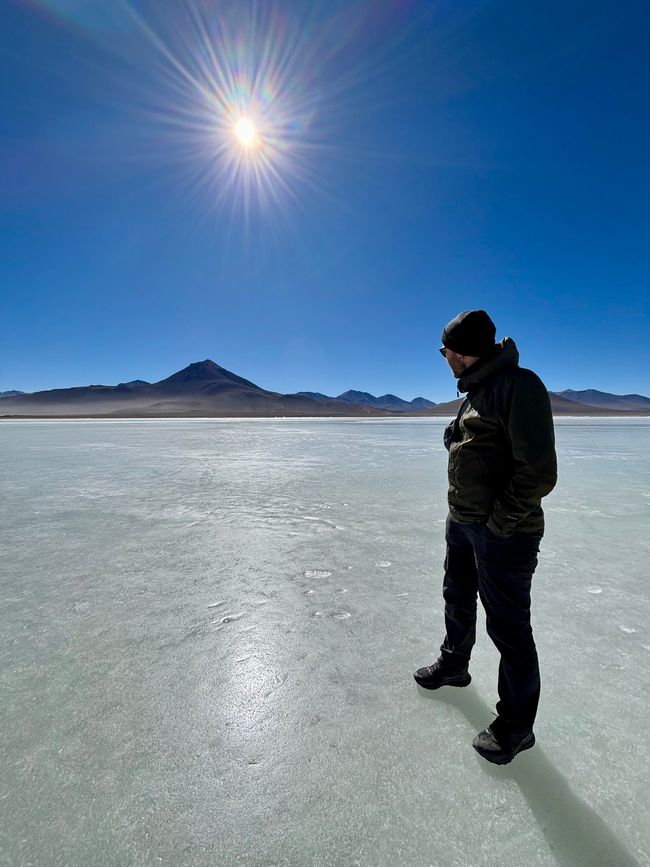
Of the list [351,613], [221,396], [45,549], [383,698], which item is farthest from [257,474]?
[221,396]

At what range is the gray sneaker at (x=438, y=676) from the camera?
1954 mm

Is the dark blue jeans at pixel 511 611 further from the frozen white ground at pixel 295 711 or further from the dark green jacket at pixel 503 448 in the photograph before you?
the frozen white ground at pixel 295 711

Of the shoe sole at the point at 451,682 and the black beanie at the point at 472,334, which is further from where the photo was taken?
the shoe sole at the point at 451,682

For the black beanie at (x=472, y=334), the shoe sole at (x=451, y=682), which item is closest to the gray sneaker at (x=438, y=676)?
the shoe sole at (x=451, y=682)

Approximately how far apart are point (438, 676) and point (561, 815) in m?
0.66

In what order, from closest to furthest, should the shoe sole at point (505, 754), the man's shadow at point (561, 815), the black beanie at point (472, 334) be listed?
the man's shadow at point (561, 815)
the shoe sole at point (505, 754)
the black beanie at point (472, 334)

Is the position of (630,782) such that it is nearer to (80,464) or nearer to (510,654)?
(510,654)

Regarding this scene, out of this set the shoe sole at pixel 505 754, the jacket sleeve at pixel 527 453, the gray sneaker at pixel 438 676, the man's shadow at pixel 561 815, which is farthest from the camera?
the gray sneaker at pixel 438 676

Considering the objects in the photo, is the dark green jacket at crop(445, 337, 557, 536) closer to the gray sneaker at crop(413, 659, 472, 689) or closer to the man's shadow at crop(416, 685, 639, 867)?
the gray sneaker at crop(413, 659, 472, 689)

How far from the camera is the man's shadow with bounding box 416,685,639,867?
123cm

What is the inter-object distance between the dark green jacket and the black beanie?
0.06m

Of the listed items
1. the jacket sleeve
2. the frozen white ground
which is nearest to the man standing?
the jacket sleeve

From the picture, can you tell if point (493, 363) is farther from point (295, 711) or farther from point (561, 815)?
point (295, 711)

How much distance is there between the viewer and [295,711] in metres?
1.79
